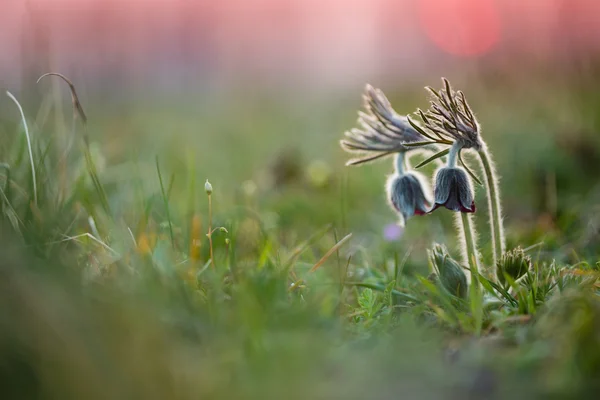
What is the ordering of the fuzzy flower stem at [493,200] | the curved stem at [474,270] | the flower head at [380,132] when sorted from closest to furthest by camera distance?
the curved stem at [474,270] < the fuzzy flower stem at [493,200] < the flower head at [380,132]

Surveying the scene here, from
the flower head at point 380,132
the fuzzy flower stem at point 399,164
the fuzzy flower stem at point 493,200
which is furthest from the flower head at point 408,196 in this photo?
the fuzzy flower stem at point 493,200

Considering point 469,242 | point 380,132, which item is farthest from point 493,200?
point 380,132

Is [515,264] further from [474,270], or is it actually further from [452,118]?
[452,118]

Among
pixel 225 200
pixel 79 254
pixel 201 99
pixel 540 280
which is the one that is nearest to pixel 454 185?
pixel 540 280

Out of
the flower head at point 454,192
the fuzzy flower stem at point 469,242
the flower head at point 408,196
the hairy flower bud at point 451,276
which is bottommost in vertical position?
the hairy flower bud at point 451,276

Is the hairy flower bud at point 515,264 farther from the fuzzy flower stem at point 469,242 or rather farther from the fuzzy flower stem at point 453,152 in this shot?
the fuzzy flower stem at point 453,152

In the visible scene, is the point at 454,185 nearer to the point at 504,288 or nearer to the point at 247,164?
the point at 504,288
